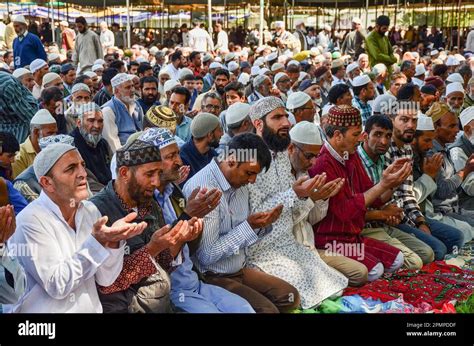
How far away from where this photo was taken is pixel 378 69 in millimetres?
8766

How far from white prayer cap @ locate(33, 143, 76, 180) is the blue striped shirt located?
2.58 feet

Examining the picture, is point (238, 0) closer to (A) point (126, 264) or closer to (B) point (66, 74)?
(B) point (66, 74)

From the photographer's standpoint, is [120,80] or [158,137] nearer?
[158,137]

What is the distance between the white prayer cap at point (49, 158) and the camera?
2826mm

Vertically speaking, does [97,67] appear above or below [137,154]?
below

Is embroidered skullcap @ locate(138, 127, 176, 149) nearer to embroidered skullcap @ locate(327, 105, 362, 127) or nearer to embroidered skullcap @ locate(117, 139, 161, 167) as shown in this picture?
embroidered skullcap @ locate(117, 139, 161, 167)

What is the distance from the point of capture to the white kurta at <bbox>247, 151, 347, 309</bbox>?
3693mm

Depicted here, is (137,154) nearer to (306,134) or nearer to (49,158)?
(49,158)

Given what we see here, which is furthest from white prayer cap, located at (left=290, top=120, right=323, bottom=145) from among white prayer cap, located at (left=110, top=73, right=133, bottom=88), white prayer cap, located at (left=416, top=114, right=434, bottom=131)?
white prayer cap, located at (left=110, top=73, right=133, bottom=88)

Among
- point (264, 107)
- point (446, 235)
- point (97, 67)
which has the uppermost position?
point (264, 107)

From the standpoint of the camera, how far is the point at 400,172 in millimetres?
3713

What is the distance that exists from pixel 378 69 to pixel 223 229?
5.75 metres

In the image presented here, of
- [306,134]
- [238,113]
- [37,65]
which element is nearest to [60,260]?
[306,134]
